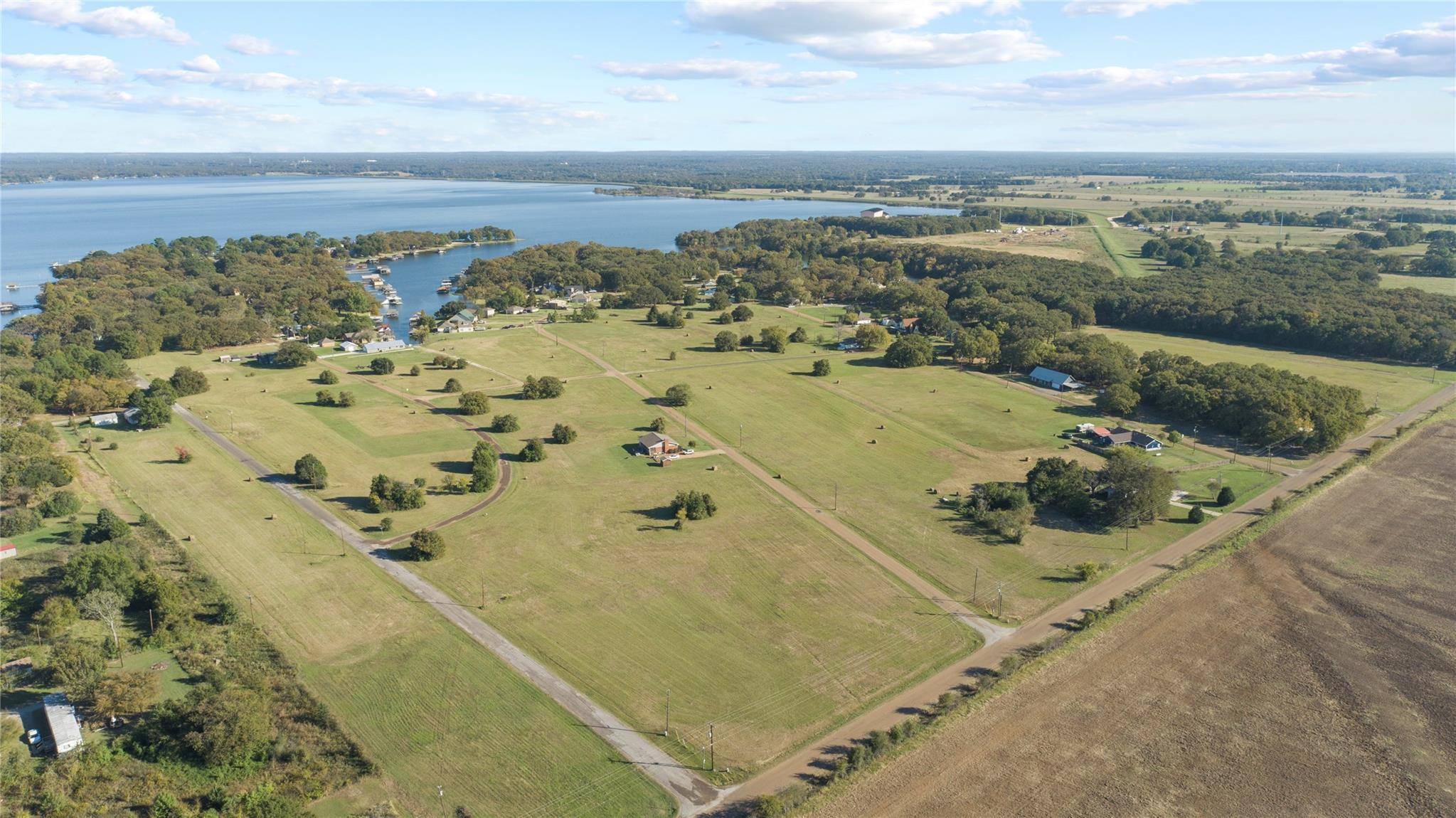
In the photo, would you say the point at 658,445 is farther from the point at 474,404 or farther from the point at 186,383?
the point at 186,383

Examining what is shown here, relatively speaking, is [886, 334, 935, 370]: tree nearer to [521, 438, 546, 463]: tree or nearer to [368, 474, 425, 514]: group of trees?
[521, 438, 546, 463]: tree

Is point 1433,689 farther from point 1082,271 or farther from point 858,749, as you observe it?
point 1082,271

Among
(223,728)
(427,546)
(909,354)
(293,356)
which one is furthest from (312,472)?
(909,354)

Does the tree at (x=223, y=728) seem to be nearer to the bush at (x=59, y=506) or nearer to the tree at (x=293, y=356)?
the bush at (x=59, y=506)

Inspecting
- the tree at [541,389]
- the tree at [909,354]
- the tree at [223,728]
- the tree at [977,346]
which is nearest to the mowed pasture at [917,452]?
the tree at [909,354]

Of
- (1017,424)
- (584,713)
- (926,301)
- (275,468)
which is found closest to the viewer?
(584,713)

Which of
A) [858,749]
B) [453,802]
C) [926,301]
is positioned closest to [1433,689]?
[858,749]
